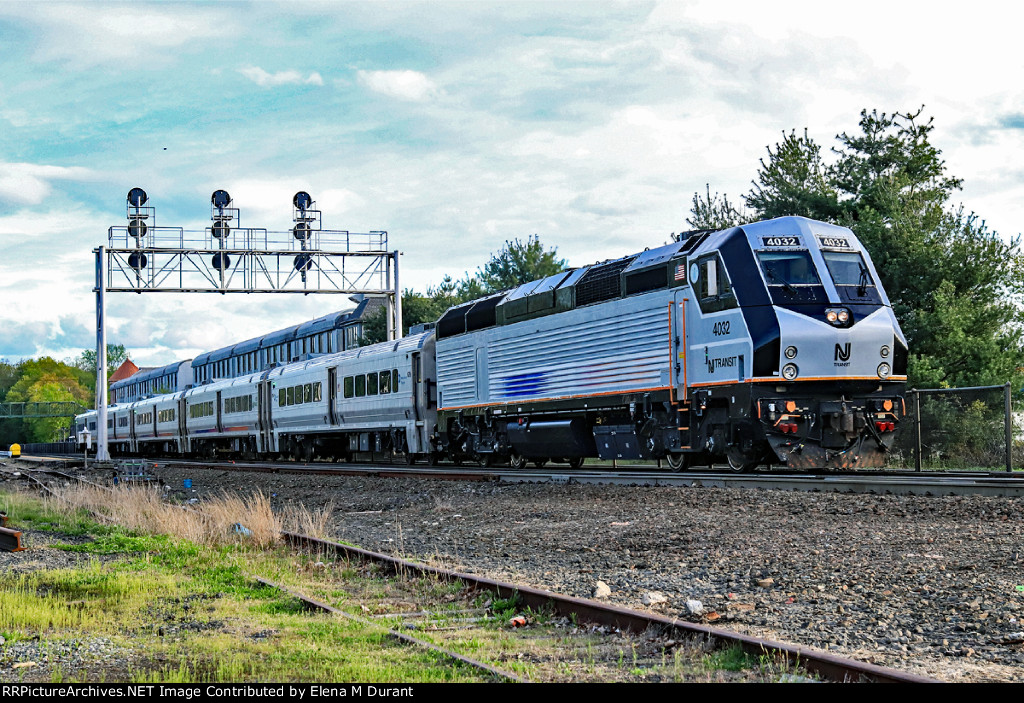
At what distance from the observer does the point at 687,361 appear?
1706 centimetres

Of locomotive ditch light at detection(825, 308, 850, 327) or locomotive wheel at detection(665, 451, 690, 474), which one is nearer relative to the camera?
locomotive ditch light at detection(825, 308, 850, 327)

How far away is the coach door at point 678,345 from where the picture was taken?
56.2 ft

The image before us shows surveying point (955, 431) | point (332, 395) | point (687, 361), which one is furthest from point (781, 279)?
point (332, 395)

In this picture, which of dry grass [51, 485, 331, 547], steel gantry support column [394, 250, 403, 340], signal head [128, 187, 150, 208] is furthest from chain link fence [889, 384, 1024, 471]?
signal head [128, 187, 150, 208]

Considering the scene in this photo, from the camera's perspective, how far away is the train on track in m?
15.5

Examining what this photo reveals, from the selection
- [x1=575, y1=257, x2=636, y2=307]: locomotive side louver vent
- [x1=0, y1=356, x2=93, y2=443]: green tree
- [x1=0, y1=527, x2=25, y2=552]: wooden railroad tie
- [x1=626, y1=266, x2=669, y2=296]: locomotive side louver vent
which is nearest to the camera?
[x1=0, y1=527, x2=25, y2=552]: wooden railroad tie

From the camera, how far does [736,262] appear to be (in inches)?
640

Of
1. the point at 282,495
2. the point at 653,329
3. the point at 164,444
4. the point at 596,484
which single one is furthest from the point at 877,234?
the point at 164,444

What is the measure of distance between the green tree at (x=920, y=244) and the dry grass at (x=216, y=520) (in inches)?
619

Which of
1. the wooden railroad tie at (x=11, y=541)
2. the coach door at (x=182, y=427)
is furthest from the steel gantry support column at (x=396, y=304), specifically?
the wooden railroad tie at (x=11, y=541)

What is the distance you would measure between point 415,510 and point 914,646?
10356 millimetres

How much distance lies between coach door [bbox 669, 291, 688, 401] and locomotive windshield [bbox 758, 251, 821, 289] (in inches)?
64.0

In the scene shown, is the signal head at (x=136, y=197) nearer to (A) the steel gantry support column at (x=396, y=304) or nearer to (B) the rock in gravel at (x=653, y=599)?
(A) the steel gantry support column at (x=396, y=304)

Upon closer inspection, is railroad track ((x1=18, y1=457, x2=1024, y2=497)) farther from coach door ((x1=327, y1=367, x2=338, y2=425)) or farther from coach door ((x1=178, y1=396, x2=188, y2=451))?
coach door ((x1=178, y1=396, x2=188, y2=451))
